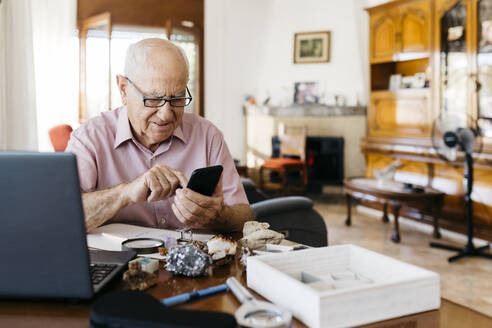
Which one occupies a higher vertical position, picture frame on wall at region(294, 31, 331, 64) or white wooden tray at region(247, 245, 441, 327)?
picture frame on wall at region(294, 31, 331, 64)

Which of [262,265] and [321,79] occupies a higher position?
[321,79]

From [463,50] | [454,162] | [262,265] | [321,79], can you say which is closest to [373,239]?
[454,162]

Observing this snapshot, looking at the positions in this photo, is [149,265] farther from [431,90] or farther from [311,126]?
[311,126]

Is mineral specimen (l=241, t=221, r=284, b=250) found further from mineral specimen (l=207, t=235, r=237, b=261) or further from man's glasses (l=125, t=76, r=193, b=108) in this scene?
man's glasses (l=125, t=76, r=193, b=108)

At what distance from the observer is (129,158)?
154 centimetres

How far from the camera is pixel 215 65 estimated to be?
6.77 meters

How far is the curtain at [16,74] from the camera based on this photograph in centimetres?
294

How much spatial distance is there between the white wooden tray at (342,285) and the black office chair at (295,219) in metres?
1.32

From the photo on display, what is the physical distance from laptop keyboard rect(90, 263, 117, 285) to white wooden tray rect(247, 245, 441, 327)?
264mm

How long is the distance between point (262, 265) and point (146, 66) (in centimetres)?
84

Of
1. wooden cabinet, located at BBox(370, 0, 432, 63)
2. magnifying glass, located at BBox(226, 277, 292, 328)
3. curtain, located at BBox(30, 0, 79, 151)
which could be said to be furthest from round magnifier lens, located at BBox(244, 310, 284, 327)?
wooden cabinet, located at BBox(370, 0, 432, 63)

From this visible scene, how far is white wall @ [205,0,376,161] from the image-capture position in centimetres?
616

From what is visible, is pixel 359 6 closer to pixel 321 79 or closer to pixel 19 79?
pixel 321 79

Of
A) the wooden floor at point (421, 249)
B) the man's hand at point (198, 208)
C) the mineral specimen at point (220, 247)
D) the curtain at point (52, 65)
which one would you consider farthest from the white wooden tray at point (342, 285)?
the curtain at point (52, 65)
